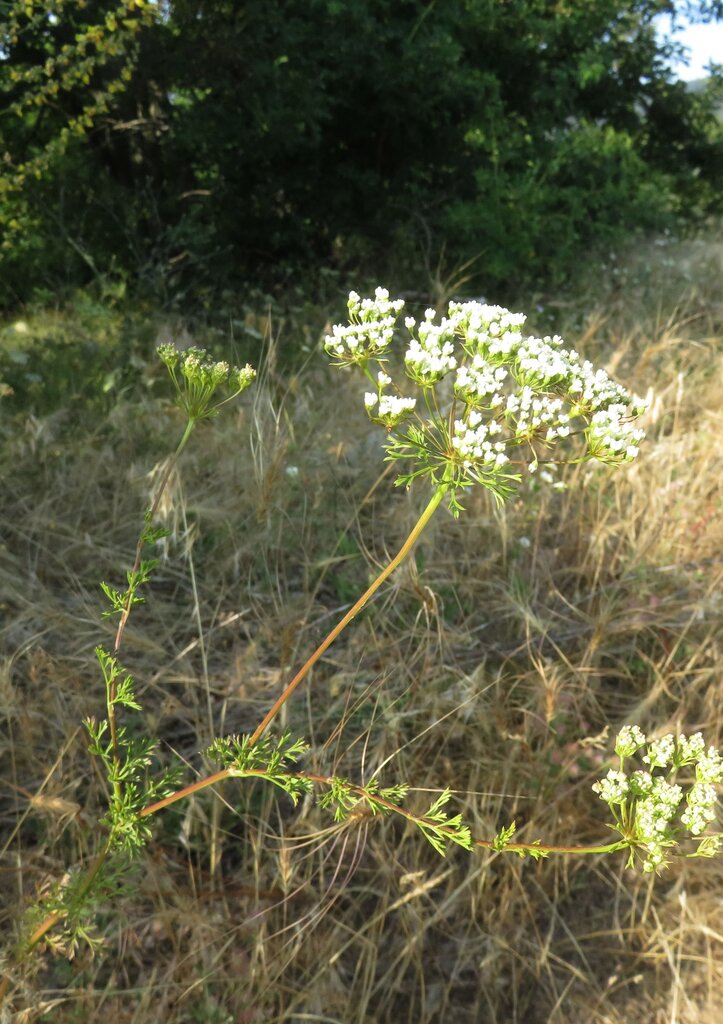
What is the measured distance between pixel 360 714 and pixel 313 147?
4.58m

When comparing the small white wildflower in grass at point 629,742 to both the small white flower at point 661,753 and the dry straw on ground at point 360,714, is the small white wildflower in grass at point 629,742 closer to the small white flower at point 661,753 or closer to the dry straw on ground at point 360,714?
the small white flower at point 661,753

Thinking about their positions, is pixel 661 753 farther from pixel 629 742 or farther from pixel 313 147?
pixel 313 147

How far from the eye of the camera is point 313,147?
5.93 metres

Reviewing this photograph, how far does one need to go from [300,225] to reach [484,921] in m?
5.28

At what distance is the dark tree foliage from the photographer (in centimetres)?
556

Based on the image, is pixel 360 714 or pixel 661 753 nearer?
pixel 661 753

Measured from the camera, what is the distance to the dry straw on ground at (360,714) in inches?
80.9

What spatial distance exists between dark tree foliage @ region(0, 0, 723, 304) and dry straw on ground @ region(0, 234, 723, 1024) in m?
3.07

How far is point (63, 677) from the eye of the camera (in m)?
2.33

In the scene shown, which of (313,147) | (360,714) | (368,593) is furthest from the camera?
(313,147)

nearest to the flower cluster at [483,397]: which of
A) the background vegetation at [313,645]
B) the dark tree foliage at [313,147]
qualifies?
the background vegetation at [313,645]

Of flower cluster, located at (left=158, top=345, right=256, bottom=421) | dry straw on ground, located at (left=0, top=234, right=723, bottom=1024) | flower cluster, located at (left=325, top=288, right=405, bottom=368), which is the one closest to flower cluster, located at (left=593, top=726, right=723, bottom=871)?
dry straw on ground, located at (left=0, top=234, right=723, bottom=1024)

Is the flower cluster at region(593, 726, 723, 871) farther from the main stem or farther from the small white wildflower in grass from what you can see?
the main stem

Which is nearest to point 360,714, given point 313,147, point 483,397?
point 483,397
